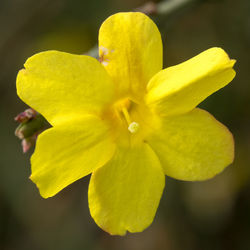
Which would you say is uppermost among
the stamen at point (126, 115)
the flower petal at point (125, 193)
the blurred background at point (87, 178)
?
the stamen at point (126, 115)

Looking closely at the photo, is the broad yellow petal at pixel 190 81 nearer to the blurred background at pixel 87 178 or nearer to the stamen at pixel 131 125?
the stamen at pixel 131 125

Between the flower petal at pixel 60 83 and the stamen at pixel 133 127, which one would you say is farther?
the stamen at pixel 133 127

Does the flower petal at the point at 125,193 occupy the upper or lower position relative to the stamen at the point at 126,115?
lower

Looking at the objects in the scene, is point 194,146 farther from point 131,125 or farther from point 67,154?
point 67,154

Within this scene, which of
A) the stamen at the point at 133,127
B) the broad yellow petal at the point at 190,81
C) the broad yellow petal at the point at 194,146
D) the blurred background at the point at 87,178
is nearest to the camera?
the broad yellow petal at the point at 190,81

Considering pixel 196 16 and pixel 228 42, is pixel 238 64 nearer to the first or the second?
pixel 228 42

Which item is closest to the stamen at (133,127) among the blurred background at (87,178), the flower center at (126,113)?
the flower center at (126,113)

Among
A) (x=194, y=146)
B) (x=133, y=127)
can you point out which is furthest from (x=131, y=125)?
(x=194, y=146)
